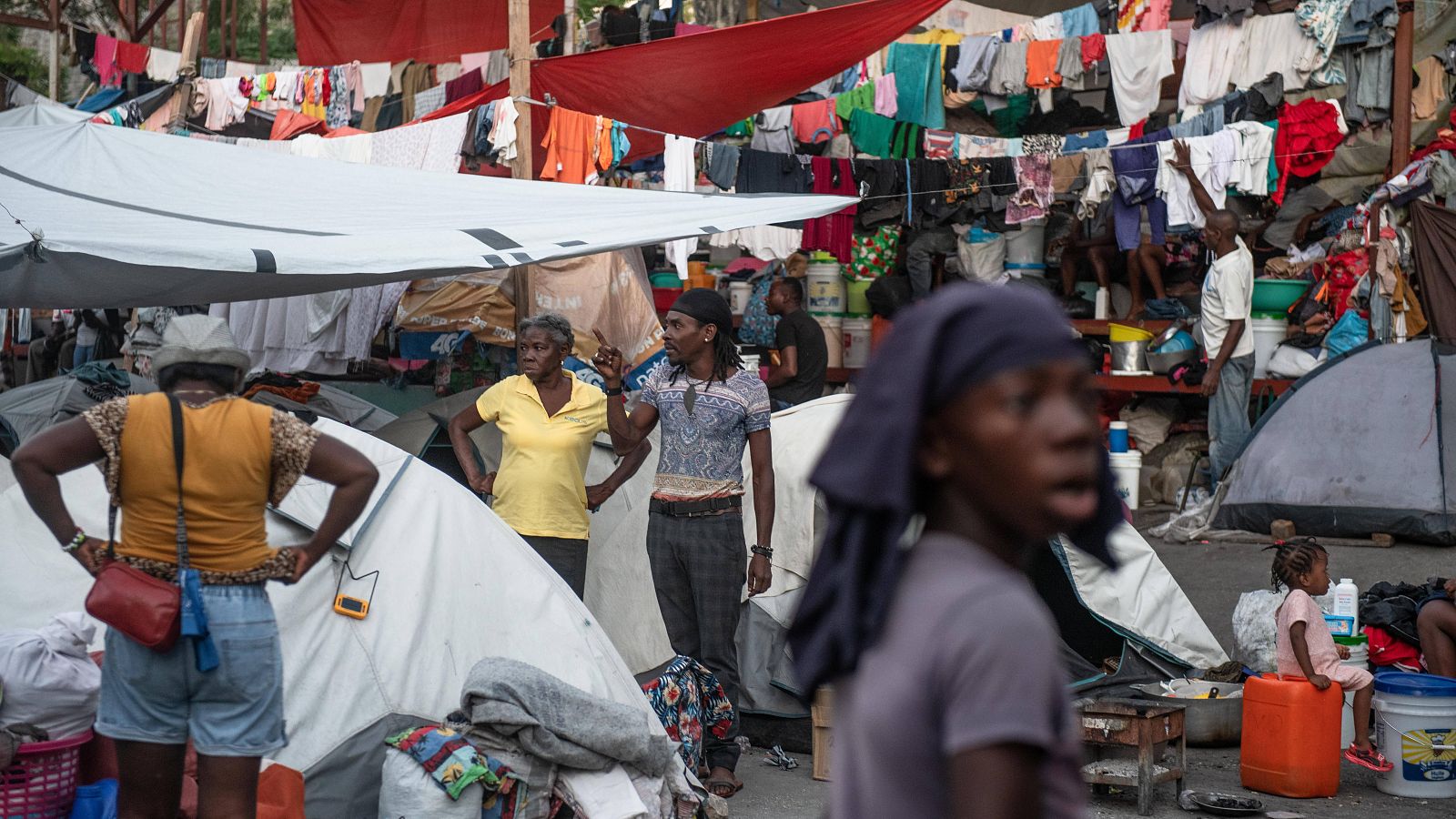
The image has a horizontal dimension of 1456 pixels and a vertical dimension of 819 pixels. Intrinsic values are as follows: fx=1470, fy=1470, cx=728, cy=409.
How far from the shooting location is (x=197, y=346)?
372 centimetres

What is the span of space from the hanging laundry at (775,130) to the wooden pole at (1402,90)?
190 inches

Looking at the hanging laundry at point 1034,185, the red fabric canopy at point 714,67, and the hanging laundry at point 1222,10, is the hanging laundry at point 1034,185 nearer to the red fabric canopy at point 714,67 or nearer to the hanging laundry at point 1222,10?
the hanging laundry at point 1222,10

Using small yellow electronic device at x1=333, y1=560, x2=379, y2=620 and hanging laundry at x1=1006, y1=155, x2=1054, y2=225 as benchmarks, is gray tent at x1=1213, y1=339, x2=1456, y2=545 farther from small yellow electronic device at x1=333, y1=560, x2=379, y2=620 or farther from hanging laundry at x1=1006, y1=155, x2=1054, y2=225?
small yellow electronic device at x1=333, y1=560, x2=379, y2=620

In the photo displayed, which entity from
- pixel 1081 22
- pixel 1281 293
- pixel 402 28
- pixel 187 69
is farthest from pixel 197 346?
pixel 402 28

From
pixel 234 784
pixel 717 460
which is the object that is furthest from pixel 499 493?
pixel 234 784

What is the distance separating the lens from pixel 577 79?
31.3 ft

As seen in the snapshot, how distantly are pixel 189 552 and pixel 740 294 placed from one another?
1012 cm

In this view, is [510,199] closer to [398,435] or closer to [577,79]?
[398,435]

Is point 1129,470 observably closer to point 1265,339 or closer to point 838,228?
point 1265,339

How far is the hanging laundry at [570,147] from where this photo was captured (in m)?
8.91

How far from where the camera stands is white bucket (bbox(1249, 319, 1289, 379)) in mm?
11633

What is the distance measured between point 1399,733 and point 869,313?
804 cm

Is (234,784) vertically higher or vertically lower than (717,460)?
lower

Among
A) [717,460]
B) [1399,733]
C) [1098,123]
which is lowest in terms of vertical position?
[1399,733]
